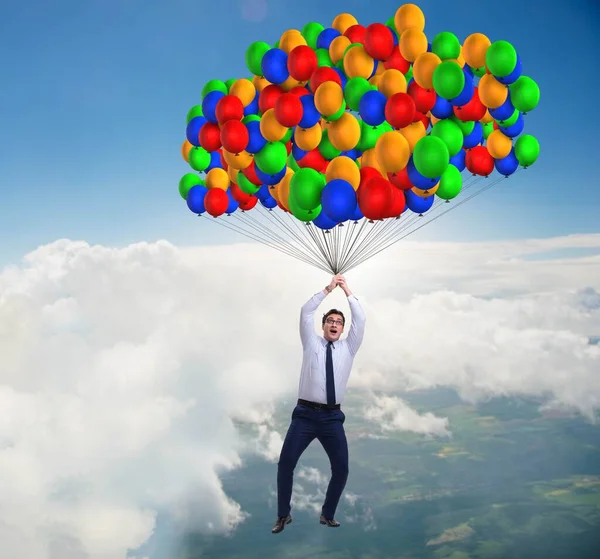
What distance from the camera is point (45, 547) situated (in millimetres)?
125938

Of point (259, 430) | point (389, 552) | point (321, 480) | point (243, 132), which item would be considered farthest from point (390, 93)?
point (259, 430)

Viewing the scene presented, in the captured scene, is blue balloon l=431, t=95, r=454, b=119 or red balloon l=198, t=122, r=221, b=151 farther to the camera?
red balloon l=198, t=122, r=221, b=151

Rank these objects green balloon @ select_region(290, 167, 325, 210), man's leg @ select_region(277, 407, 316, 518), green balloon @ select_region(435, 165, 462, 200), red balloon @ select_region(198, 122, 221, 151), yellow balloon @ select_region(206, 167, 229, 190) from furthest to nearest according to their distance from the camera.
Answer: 1. yellow balloon @ select_region(206, 167, 229, 190)
2. red balloon @ select_region(198, 122, 221, 151)
3. green balloon @ select_region(435, 165, 462, 200)
4. man's leg @ select_region(277, 407, 316, 518)
5. green balloon @ select_region(290, 167, 325, 210)

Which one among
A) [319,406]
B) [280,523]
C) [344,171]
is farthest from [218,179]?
[280,523]

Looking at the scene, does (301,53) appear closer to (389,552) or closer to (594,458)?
(389,552)

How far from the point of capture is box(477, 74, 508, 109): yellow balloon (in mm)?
5816

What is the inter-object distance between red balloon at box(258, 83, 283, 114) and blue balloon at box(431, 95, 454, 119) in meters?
1.56

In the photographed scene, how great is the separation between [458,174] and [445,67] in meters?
1.12

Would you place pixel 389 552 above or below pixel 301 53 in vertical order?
below

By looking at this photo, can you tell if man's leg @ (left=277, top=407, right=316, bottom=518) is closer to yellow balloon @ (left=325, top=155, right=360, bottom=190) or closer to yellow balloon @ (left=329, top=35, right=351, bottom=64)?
yellow balloon @ (left=325, top=155, right=360, bottom=190)

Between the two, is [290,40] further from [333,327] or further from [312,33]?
[333,327]

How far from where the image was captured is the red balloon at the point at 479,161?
6.63 meters

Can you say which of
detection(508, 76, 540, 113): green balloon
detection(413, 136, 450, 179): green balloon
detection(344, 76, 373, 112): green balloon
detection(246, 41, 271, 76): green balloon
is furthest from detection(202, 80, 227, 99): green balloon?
detection(508, 76, 540, 113): green balloon

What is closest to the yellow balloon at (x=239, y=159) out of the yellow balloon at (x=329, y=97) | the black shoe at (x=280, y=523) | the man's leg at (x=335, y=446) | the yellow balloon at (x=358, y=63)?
the yellow balloon at (x=329, y=97)
